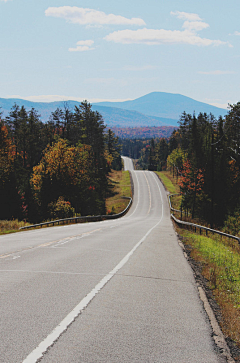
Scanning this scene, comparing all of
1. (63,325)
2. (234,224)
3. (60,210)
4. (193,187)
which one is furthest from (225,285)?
(193,187)

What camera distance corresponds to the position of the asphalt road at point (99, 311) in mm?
4203

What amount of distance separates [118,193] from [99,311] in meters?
86.5

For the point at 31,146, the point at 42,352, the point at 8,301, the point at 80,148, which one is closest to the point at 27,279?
the point at 8,301

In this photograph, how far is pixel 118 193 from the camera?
92250 mm

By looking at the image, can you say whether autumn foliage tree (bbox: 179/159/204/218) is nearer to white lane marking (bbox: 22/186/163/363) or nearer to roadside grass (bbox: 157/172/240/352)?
roadside grass (bbox: 157/172/240/352)

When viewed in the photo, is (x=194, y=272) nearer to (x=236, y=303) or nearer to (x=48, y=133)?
(x=236, y=303)

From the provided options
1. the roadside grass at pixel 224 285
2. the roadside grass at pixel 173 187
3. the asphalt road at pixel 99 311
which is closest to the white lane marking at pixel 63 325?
the asphalt road at pixel 99 311

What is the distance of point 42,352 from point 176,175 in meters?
119

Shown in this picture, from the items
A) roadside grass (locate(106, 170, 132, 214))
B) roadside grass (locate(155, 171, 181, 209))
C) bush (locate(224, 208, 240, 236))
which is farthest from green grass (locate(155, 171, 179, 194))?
bush (locate(224, 208, 240, 236))

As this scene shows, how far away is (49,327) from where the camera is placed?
4.88m

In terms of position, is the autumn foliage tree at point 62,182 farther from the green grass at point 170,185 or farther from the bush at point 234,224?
the green grass at point 170,185

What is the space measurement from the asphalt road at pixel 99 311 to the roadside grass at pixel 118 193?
56306 millimetres

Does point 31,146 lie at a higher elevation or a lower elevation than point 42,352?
higher

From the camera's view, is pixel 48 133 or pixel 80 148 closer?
pixel 80 148
